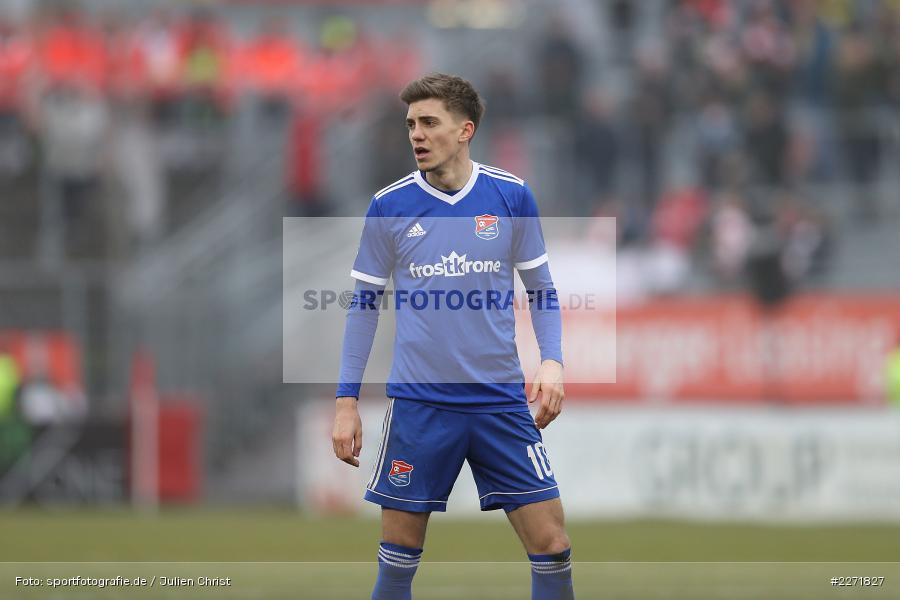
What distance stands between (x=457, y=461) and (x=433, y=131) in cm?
131

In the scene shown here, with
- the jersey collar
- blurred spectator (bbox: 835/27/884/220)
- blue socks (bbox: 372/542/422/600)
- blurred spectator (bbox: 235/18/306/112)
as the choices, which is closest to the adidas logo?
the jersey collar

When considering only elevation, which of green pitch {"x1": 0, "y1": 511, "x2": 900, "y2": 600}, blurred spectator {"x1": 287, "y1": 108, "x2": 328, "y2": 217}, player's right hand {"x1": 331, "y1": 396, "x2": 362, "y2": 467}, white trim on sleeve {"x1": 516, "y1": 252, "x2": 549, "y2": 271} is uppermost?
blurred spectator {"x1": 287, "y1": 108, "x2": 328, "y2": 217}

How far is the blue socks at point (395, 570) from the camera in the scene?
6.36m

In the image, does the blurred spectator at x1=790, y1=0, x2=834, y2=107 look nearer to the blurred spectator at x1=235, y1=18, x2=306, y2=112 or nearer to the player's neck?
the blurred spectator at x1=235, y1=18, x2=306, y2=112

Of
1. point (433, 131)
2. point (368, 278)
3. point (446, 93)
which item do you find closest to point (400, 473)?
point (368, 278)

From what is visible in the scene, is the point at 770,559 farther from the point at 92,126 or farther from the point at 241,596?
the point at 92,126

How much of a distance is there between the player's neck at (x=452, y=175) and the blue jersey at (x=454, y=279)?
0.02 metres

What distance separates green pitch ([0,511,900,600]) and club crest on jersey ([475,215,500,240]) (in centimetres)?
343

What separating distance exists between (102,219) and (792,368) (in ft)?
29.2

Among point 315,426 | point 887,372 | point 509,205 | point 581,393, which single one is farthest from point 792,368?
point 509,205

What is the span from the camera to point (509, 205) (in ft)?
21.4

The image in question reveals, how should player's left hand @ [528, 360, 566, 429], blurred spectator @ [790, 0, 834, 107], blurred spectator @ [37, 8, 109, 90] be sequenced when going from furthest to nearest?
blurred spectator @ [37, 8, 109, 90]
blurred spectator @ [790, 0, 834, 107]
player's left hand @ [528, 360, 566, 429]

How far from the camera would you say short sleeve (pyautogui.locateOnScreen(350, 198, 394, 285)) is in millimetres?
6492

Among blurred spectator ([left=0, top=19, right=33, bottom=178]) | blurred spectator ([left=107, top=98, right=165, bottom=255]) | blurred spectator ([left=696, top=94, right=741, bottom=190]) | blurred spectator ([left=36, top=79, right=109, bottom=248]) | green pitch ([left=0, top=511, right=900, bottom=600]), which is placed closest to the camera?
green pitch ([left=0, top=511, right=900, bottom=600])
